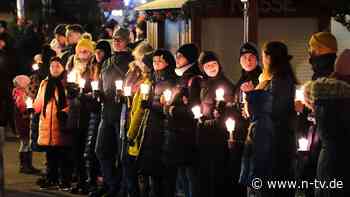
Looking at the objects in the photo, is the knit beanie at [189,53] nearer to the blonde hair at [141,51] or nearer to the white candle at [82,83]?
the blonde hair at [141,51]

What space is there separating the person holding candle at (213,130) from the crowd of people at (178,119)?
11 mm

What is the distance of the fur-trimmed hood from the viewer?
6.54 m

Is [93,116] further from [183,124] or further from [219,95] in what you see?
[219,95]

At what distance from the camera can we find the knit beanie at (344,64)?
6883 mm

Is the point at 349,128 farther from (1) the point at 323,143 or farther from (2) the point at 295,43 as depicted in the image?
(2) the point at 295,43

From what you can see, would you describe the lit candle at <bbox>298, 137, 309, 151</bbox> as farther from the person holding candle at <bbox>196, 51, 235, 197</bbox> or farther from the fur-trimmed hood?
the person holding candle at <bbox>196, 51, 235, 197</bbox>

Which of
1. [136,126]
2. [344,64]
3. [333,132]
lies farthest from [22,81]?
[333,132]

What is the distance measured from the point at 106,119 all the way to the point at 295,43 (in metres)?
5.71

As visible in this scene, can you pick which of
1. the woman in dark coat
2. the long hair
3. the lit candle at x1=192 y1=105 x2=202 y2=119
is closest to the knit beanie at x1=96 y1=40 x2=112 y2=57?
the lit candle at x1=192 y1=105 x2=202 y2=119

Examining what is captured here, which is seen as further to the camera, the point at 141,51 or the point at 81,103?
the point at 81,103

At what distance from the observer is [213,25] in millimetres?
13938

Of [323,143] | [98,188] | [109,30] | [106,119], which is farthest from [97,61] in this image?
[109,30]

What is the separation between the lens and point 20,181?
1122 cm

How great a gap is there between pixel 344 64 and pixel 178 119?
2.01m
